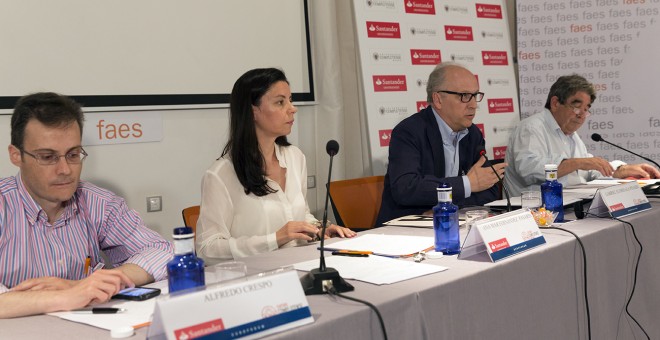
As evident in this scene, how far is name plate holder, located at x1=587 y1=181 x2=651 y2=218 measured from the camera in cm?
263

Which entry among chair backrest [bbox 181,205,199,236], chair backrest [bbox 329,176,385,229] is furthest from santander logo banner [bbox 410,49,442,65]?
chair backrest [bbox 181,205,199,236]

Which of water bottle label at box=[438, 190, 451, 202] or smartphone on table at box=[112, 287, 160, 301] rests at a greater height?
water bottle label at box=[438, 190, 451, 202]

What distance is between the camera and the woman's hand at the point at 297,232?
2.39 metres

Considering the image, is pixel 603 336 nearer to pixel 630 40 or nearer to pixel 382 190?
pixel 382 190

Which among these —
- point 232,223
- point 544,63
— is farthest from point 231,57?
point 544,63

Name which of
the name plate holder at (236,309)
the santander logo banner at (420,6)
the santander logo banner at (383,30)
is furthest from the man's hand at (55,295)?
the santander logo banner at (420,6)

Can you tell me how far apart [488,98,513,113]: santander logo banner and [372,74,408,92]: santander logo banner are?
2.57 ft

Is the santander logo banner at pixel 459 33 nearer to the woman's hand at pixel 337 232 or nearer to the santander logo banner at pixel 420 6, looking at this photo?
the santander logo banner at pixel 420 6

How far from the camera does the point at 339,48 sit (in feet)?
15.1

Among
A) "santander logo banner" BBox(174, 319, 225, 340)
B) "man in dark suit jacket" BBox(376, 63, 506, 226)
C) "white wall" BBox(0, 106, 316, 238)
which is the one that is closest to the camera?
"santander logo banner" BBox(174, 319, 225, 340)

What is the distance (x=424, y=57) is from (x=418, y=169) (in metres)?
1.66

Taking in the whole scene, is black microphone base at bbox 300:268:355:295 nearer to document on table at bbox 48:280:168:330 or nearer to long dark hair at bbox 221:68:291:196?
document on table at bbox 48:280:168:330

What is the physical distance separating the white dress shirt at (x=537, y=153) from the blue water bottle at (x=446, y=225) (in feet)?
6.16

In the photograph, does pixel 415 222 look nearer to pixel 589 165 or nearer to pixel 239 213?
pixel 239 213
